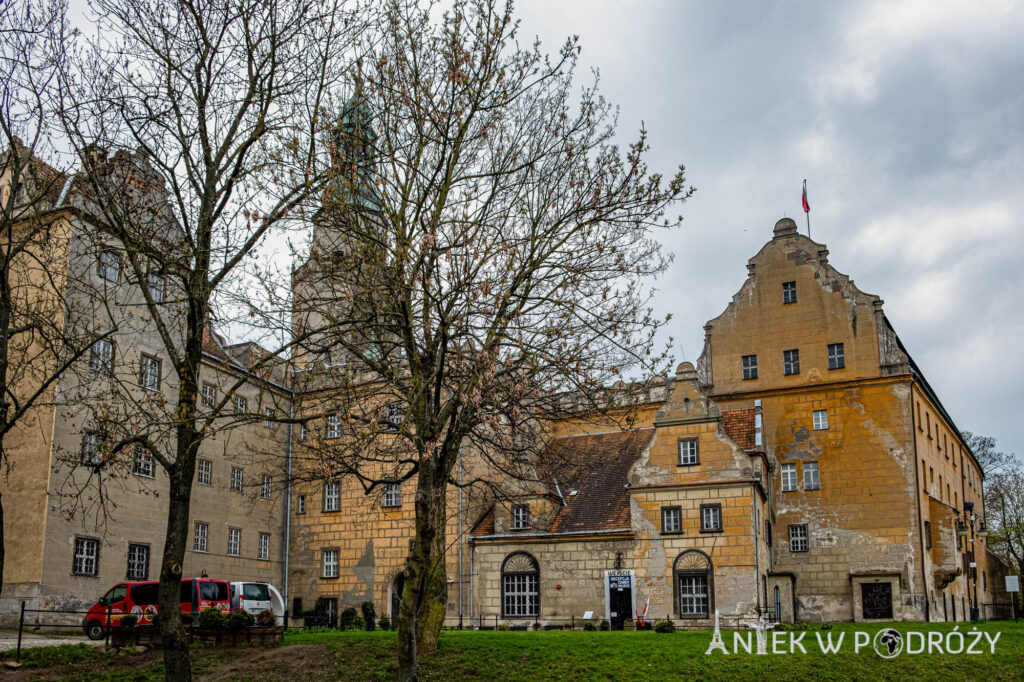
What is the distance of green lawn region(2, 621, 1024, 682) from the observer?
1945 cm

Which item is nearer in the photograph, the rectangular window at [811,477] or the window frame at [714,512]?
the window frame at [714,512]

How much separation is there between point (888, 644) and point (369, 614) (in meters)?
23.4

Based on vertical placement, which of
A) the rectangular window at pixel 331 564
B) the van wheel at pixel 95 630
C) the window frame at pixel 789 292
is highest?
the window frame at pixel 789 292

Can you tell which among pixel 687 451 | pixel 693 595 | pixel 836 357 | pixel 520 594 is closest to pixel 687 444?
pixel 687 451

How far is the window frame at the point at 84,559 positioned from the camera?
31062mm

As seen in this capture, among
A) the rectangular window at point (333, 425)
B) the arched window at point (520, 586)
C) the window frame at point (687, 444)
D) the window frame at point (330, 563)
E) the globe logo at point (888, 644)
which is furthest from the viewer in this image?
the window frame at point (330, 563)

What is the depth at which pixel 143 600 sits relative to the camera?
92.7ft

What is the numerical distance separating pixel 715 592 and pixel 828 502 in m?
9.04

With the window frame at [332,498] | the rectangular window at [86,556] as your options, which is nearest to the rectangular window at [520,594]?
the window frame at [332,498]

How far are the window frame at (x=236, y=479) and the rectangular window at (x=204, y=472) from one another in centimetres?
137

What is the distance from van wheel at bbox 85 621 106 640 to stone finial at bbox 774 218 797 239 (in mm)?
31352

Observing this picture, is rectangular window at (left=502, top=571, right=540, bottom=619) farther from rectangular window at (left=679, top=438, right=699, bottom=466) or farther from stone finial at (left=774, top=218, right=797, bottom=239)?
stone finial at (left=774, top=218, right=797, bottom=239)

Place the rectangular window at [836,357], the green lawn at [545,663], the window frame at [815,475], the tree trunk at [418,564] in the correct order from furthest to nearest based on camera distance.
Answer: the rectangular window at [836,357]
the window frame at [815,475]
the green lawn at [545,663]
the tree trunk at [418,564]

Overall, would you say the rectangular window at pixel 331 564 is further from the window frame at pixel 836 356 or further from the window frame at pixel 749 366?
the window frame at pixel 836 356
